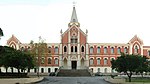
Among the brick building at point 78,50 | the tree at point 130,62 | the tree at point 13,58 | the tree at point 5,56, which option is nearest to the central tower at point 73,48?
the brick building at point 78,50

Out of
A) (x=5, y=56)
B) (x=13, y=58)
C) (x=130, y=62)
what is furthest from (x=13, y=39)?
(x=130, y=62)

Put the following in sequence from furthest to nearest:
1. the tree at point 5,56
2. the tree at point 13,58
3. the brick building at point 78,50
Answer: the brick building at point 78,50 → the tree at point 5,56 → the tree at point 13,58

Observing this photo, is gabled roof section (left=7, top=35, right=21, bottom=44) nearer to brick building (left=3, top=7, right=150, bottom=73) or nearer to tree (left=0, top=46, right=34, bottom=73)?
brick building (left=3, top=7, right=150, bottom=73)

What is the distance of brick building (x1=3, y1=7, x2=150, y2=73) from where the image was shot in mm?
95812

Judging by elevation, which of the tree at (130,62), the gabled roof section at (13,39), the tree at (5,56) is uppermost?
the gabled roof section at (13,39)

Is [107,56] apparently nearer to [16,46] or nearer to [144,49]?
[144,49]

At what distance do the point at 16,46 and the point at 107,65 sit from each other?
28672 mm

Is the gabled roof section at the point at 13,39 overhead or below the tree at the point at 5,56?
overhead

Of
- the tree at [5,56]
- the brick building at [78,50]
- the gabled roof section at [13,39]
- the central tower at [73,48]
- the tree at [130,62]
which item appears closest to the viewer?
the tree at [130,62]

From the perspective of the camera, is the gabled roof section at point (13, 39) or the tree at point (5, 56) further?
the gabled roof section at point (13, 39)

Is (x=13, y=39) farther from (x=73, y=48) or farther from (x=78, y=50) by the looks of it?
(x=78, y=50)

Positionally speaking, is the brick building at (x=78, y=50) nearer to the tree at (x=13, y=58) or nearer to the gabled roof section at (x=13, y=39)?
the gabled roof section at (x=13, y=39)

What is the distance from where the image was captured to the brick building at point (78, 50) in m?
95.8

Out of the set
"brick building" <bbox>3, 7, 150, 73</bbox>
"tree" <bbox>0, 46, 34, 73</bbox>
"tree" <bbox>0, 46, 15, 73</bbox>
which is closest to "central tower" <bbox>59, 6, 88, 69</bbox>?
"brick building" <bbox>3, 7, 150, 73</bbox>
